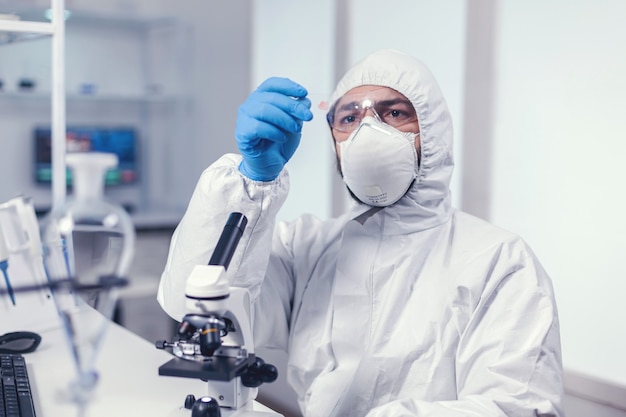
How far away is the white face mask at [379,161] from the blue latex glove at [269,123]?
13 cm

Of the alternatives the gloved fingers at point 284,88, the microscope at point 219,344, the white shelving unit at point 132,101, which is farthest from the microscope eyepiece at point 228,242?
the white shelving unit at point 132,101

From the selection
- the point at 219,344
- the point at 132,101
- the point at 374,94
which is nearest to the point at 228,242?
the point at 219,344

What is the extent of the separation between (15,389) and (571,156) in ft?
4.64

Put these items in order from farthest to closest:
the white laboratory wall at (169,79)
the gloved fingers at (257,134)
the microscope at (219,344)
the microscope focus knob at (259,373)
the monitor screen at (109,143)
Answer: the white laboratory wall at (169,79) < the monitor screen at (109,143) < the gloved fingers at (257,134) < the microscope focus knob at (259,373) < the microscope at (219,344)

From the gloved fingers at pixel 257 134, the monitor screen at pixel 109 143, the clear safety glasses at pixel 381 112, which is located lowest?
the monitor screen at pixel 109 143

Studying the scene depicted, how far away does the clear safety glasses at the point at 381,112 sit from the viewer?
135cm

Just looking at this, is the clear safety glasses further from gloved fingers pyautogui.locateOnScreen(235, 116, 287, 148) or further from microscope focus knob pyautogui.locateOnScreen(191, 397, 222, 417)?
microscope focus knob pyautogui.locateOnScreen(191, 397, 222, 417)

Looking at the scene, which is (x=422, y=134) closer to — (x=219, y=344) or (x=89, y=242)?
(x=219, y=344)

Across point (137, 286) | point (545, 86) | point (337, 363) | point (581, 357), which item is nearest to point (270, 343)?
point (337, 363)

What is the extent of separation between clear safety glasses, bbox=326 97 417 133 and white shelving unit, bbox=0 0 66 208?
0.73m

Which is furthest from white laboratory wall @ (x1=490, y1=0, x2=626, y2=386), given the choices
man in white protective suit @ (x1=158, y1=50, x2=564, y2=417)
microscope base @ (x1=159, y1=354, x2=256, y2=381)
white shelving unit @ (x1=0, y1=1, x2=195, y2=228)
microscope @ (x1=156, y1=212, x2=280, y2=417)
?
white shelving unit @ (x1=0, y1=1, x2=195, y2=228)

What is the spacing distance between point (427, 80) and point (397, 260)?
0.36m

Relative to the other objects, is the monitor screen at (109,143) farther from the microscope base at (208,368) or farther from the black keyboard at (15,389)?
the microscope base at (208,368)

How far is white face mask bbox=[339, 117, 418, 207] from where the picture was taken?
4.24ft
